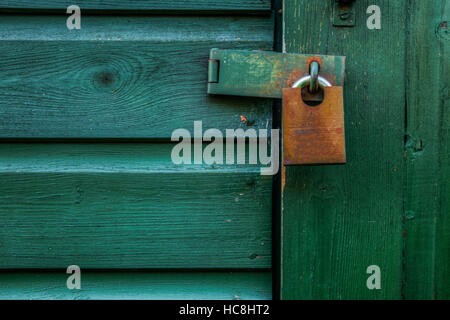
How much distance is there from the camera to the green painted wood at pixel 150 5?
0.65 m

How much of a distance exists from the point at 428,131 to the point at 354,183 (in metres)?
0.16

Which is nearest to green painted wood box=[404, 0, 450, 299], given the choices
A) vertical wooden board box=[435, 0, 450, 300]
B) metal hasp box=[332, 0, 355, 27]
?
vertical wooden board box=[435, 0, 450, 300]

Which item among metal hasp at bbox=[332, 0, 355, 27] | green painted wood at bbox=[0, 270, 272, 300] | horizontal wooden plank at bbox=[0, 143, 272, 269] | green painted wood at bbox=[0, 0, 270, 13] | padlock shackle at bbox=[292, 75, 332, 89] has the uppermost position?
green painted wood at bbox=[0, 0, 270, 13]

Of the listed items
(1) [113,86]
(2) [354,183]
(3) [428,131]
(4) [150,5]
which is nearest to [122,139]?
(1) [113,86]

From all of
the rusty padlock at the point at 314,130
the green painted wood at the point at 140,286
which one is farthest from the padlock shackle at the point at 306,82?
the green painted wood at the point at 140,286

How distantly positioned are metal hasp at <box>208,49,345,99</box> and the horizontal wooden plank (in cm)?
15

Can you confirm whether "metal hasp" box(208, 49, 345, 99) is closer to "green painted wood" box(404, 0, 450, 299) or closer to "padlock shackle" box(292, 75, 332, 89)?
"padlock shackle" box(292, 75, 332, 89)

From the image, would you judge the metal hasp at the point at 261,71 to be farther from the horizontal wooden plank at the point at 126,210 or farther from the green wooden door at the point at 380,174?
the horizontal wooden plank at the point at 126,210

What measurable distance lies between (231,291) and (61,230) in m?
0.36

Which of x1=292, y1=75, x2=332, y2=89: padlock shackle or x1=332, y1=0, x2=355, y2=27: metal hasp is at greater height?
x1=332, y1=0, x2=355, y2=27: metal hasp

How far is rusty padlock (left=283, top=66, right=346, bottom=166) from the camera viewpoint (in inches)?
21.7

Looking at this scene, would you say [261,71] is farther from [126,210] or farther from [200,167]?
[126,210]

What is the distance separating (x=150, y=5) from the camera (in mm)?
654

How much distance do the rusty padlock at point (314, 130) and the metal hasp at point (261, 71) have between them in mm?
65
